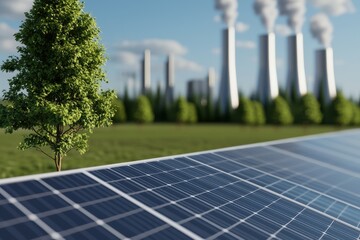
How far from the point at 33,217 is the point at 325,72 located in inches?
4960

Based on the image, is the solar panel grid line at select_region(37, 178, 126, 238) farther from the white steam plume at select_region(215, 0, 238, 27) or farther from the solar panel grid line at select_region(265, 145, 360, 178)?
the white steam plume at select_region(215, 0, 238, 27)

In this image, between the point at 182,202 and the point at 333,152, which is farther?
the point at 333,152

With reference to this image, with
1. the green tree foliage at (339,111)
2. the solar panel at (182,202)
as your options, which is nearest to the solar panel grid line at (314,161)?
the solar panel at (182,202)

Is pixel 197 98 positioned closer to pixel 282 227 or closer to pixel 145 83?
pixel 145 83

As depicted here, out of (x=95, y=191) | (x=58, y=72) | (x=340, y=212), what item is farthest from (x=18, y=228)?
(x=58, y=72)

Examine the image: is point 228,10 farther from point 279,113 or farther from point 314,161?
point 314,161

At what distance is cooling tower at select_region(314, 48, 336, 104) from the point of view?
396 feet

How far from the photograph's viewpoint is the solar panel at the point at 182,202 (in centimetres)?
652

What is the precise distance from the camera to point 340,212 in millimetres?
10227

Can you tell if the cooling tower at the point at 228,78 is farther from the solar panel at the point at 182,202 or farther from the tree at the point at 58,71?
the solar panel at the point at 182,202

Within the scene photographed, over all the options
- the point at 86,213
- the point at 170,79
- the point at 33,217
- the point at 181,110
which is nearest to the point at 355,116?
the point at 181,110

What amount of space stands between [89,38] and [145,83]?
564 feet

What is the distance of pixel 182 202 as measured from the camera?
8.23 metres

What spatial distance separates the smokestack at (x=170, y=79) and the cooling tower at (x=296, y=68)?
175 feet
